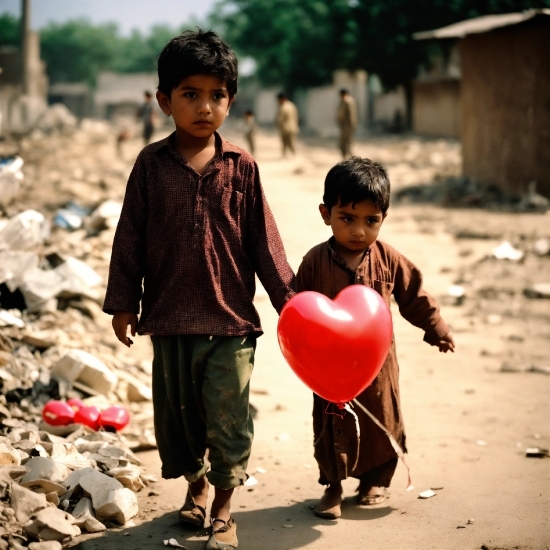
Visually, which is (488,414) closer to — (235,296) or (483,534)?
(483,534)

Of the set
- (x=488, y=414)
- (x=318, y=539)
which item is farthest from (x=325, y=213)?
(x=488, y=414)

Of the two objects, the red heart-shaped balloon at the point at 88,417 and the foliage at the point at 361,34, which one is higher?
the foliage at the point at 361,34

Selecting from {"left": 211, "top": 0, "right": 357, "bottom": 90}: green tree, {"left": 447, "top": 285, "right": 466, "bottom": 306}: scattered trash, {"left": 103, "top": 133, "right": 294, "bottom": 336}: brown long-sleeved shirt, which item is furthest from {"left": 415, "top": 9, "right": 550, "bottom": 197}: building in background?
{"left": 211, "top": 0, "right": 357, "bottom": 90}: green tree

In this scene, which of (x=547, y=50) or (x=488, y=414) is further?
(x=547, y=50)

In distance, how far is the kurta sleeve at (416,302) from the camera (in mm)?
3205

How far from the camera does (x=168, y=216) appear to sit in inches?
112

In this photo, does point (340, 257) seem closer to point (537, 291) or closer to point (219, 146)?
point (219, 146)

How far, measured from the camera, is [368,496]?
10.9 feet

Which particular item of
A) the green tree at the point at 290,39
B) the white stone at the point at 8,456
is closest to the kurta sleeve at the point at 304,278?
the white stone at the point at 8,456

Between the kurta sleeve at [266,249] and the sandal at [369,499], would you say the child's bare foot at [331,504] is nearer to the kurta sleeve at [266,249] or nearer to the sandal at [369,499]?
the sandal at [369,499]

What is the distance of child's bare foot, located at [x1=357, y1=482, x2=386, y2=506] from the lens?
10.9 ft

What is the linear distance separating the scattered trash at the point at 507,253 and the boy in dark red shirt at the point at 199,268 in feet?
20.2

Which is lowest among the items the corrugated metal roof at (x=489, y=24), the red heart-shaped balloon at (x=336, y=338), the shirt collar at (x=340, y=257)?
the red heart-shaped balloon at (x=336, y=338)

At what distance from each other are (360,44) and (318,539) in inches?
1160
